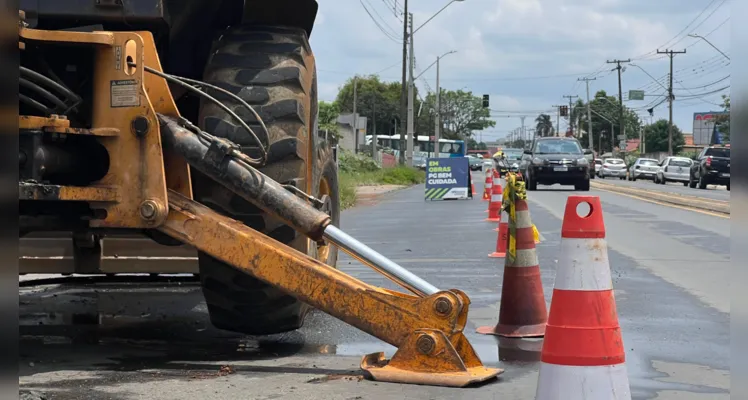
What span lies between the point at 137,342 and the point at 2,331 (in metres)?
4.37

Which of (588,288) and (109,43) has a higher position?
(109,43)

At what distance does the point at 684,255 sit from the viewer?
11.2 m

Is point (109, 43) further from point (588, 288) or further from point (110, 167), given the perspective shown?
point (588, 288)

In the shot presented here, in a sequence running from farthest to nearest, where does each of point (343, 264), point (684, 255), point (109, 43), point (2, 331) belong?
1. point (684, 255)
2. point (343, 264)
3. point (109, 43)
4. point (2, 331)

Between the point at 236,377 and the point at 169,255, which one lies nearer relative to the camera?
the point at 236,377

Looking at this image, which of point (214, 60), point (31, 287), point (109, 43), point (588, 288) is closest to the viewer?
point (588, 288)

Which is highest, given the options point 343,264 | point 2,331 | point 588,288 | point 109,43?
point 109,43

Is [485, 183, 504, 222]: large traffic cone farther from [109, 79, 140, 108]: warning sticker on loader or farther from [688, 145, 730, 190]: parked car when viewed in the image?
[688, 145, 730, 190]: parked car

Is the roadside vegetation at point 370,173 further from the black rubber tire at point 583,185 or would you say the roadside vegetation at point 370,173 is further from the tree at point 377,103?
the tree at point 377,103

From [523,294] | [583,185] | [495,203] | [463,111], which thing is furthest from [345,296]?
[463,111]

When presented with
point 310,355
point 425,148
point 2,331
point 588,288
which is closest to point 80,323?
point 310,355

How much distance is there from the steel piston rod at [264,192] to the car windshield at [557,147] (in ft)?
91.1

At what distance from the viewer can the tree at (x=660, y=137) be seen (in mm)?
113812

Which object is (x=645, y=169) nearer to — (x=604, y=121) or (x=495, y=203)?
(x=495, y=203)
